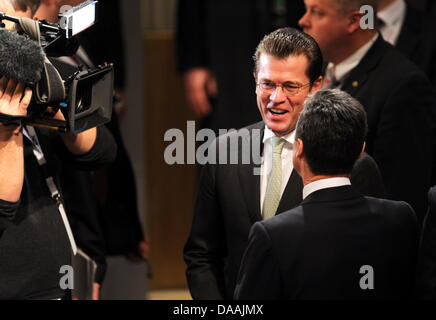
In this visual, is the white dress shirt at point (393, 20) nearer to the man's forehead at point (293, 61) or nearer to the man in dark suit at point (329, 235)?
the man's forehead at point (293, 61)

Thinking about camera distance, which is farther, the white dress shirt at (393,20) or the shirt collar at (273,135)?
the white dress shirt at (393,20)

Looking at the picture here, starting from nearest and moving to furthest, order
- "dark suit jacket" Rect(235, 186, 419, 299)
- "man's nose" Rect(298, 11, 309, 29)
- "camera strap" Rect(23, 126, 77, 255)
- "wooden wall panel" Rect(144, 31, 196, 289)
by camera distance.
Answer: "dark suit jacket" Rect(235, 186, 419, 299), "man's nose" Rect(298, 11, 309, 29), "camera strap" Rect(23, 126, 77, 255), "wooden wall panel" Rect(144, 31, 196, 289)

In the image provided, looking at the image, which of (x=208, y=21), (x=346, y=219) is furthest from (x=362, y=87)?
(x=208, y=21)

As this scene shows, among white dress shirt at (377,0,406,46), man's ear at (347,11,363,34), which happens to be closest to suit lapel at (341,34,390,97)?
man's ear at (347,11,363,34)

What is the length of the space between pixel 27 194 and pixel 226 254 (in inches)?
20.4

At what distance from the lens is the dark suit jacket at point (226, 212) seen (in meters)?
2.26

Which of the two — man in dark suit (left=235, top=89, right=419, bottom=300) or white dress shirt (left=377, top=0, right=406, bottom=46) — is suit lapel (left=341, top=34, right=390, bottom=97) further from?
white dress shirt (left=377, top=0, right=406, bottom=46)

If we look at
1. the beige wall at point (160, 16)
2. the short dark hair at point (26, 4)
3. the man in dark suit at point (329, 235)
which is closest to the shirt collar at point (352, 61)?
the man in dark suit at point (329, 235)

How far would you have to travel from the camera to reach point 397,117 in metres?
2.54

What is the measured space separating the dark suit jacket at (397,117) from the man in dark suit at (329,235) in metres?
0.32

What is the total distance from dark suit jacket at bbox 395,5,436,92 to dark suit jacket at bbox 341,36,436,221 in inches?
21.9

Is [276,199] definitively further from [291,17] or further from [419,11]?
[419,11]

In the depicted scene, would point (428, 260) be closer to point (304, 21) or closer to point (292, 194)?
point (292, 194)

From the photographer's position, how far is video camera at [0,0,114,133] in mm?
2195
